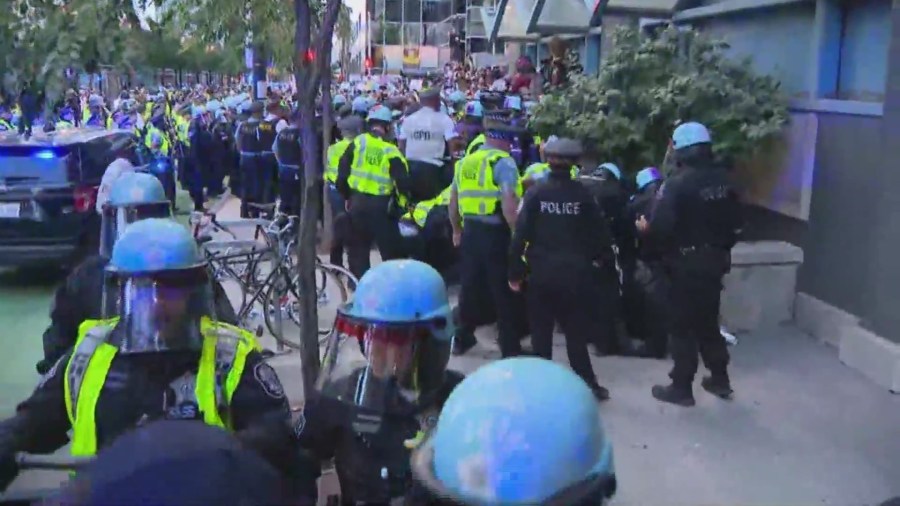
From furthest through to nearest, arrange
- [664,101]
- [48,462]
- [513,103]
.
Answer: [513,103]
[664,101]
[48,462]

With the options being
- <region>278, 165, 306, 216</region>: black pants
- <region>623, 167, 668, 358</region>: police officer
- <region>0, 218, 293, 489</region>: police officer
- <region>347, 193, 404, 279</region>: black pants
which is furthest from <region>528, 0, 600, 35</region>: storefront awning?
<region>0, 218, 293, 489</region>: police officer

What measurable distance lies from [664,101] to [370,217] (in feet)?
9.23

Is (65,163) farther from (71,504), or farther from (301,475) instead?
(71,504)

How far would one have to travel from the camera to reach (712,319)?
22.7 ft

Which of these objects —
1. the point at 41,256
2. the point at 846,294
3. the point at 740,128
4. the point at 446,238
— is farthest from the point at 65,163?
the point at 846,294

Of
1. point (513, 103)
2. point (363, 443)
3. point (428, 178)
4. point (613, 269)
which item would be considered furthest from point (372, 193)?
point (363, 443)

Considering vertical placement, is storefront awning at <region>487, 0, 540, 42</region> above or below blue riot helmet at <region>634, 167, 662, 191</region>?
above

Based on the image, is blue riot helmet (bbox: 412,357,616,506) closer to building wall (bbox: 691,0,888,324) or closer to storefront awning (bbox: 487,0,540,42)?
building wall (bbox: 691,0,888,324)

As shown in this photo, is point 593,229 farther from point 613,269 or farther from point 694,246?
point 613,269

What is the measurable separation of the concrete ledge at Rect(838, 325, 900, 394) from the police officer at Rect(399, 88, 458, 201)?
15.8ft

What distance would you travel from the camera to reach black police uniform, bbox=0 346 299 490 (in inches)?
117

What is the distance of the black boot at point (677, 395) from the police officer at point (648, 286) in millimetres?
1182

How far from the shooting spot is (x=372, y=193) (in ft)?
30.9

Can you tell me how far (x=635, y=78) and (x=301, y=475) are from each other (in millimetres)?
7209
